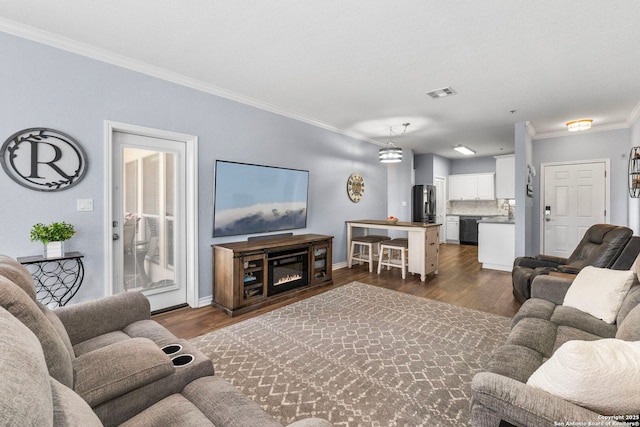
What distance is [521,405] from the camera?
105cm

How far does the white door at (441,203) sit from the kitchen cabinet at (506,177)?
208 centimetres

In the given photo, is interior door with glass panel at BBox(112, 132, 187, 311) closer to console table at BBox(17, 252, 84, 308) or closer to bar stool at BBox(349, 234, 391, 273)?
console table at BBox(17, 252, 84, 308)

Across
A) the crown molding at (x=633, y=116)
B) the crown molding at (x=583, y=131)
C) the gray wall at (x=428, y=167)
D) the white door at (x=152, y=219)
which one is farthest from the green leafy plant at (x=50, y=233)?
the gray wall at (x=428, y=167)

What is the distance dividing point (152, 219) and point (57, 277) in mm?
980

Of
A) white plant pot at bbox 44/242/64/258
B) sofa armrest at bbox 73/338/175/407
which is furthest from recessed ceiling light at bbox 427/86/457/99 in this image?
white plant pot at bbox 44/242/64/258

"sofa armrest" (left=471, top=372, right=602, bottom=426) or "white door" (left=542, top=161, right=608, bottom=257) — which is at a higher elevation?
"white door" (left=542, top=161, right=608, bottom=257)

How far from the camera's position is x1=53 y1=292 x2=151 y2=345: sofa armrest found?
1807mm

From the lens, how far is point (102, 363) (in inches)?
51.0

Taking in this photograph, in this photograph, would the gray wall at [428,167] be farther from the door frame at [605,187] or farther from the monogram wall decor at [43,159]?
the monogram wall decor at [43,159]

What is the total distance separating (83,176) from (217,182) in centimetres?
131

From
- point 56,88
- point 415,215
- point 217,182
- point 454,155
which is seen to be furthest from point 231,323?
point 454,155

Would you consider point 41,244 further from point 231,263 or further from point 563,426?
point 563,426

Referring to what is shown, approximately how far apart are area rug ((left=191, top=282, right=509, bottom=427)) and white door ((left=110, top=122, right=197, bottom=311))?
1025 mm

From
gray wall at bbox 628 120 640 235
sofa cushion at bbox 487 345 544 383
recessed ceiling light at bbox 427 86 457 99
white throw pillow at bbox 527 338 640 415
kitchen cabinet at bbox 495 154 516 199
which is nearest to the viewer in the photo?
white throw pillow at bbox 527 338 640 415
